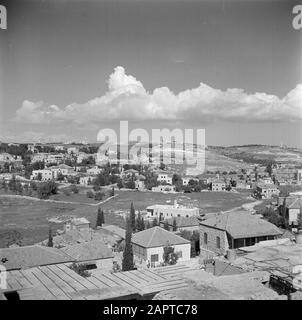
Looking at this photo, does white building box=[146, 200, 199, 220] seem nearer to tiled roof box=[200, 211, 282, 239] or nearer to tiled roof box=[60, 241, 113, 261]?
tiled roof box=[200, 211, 282, 239]

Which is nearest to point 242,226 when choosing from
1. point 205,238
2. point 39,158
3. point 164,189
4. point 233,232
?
point 233,232

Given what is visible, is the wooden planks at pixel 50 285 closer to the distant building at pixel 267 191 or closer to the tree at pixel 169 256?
the tree at pixel 169 256

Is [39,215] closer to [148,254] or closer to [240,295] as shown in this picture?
[148,254]

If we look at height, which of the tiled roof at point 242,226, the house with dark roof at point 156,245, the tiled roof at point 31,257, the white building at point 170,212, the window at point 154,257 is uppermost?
the tiled roof at point 242,226

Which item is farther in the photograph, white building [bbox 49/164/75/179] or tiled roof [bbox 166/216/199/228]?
white building [bbox 49/164/75/179]

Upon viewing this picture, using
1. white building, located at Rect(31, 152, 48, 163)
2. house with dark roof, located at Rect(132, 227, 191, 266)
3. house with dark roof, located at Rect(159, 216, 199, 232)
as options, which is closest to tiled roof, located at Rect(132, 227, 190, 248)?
house with dark roof, located at Rect(132, 227, 191, 266)

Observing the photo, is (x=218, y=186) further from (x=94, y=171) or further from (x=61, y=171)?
(x=61, y=171)

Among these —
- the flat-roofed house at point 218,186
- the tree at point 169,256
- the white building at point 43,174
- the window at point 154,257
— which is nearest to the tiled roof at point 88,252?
the window at point 154,257
